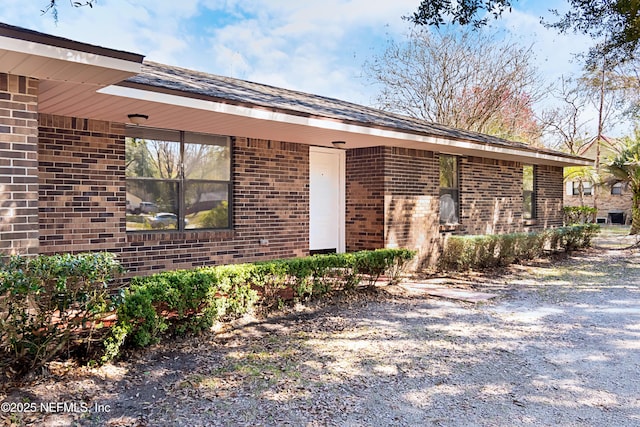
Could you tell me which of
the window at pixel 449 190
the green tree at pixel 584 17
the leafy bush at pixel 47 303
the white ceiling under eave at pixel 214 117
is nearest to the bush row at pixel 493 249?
the window at pixel 449 190

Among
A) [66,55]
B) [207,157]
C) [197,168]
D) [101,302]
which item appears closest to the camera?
[66,55]

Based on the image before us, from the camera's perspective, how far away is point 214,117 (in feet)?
21.4

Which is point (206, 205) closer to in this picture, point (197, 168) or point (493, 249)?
point (197, 168)

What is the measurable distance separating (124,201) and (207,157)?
5.26ft

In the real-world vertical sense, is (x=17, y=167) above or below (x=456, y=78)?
below

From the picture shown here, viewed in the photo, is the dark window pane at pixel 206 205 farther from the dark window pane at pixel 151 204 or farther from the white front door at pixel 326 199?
the white front door at pixel 326 199

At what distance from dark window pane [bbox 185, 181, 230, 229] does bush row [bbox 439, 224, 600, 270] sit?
203 inches

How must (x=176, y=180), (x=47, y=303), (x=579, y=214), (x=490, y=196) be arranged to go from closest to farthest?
(x=47, y=303) → (x=176, y=180) → (x=490, y=196) → (x=579, y=214)

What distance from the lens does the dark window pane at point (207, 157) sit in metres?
7.73

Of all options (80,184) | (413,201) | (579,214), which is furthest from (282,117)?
(579,214)

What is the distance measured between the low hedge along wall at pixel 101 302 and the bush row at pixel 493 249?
509 cm

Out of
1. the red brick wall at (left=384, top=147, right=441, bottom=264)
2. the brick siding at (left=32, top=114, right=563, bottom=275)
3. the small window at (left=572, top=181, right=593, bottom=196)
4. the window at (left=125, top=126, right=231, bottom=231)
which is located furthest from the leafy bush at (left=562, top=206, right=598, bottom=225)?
the window at (left=125, top=126, right=231, bottom=231)

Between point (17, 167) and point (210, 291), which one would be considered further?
point (210, 291)

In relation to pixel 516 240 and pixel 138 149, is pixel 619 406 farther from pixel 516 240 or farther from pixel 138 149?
pixel 516 240
